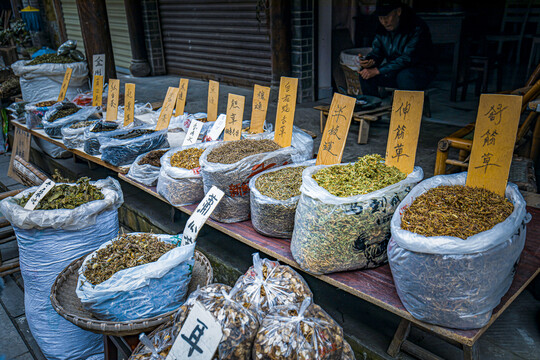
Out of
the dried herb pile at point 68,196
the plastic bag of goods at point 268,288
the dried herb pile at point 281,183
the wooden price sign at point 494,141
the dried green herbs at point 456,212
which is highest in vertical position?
the wooden price sign at point 494,141

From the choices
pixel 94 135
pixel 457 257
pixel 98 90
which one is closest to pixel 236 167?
pixel 457 257

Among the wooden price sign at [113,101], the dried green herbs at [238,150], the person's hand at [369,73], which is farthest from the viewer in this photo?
the person's hand at [369,73]

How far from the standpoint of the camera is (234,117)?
9.62 feet

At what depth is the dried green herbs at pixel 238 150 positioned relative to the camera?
241 centimetres

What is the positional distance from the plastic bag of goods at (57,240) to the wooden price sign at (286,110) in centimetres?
109

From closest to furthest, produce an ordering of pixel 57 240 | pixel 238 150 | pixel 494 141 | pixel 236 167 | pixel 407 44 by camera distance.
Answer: pixel 494 141
pixel 57 240
pixel 236 167
pixel 238 150
pixel 407 44

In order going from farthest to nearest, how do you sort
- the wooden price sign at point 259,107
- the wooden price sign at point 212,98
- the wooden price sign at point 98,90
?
the wooden price sign at point 98,90 → the wooden price sign at point 212,98 → the wooden price sign at point 259,107

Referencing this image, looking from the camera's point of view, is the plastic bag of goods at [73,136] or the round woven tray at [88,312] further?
the plastic bag of goods at [73,136]

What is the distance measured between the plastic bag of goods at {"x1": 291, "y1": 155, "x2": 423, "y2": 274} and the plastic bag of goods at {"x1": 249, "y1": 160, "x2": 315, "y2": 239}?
0.62 ft

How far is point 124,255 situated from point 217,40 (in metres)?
6.18

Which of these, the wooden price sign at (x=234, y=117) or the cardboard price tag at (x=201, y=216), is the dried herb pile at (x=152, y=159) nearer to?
the wooden price sign at (x=234, y=117)

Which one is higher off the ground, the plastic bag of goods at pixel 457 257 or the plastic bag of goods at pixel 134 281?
the plastic bag of goods at pixel 457 257

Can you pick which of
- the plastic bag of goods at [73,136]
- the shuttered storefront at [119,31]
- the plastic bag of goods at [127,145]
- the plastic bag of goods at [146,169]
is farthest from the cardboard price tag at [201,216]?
the shuttered storefront at [119,31]

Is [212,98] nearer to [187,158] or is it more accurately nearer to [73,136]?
[187,158]
